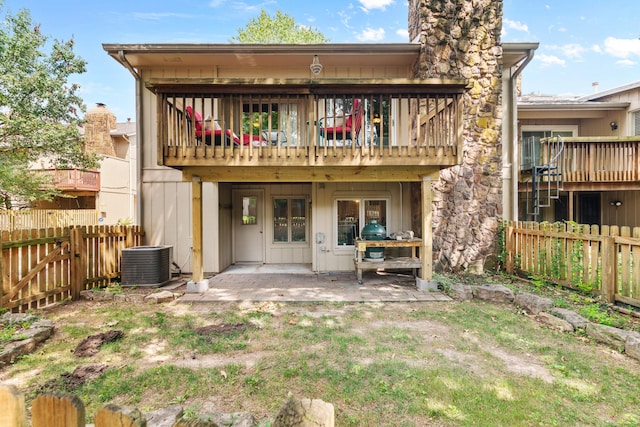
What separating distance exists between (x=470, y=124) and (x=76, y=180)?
18471mm

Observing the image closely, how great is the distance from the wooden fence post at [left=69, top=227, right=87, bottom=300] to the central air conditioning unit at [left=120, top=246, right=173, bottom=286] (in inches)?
26.5

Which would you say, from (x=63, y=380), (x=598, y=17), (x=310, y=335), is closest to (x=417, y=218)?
(x=310, y=335)

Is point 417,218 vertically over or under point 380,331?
over

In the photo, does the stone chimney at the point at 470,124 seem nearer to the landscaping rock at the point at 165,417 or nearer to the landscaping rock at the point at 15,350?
the landscaping rock at the point at 165,417

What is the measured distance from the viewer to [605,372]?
285cm

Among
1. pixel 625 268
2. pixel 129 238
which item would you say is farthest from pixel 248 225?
pixel 625 268

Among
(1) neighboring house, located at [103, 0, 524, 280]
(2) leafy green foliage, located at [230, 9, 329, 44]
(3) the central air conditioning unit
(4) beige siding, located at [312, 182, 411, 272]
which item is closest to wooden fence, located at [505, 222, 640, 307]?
→ (1) neighboring house, located at [103, 0, 524, 280]

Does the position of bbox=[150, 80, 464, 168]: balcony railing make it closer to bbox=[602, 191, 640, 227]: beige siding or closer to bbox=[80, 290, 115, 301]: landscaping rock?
bbox=[80, 290, 115, 301]: landscaping rock

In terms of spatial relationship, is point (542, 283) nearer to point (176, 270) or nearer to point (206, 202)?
point (206, 202)

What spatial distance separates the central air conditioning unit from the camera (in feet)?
19.4

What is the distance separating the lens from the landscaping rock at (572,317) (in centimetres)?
376

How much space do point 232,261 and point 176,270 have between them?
166 centimetres

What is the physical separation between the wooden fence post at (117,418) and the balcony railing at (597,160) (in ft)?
35.6

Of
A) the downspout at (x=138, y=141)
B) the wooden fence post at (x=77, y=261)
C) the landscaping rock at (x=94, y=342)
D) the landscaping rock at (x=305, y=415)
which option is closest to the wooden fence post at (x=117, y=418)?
the landscaping rock at (x=305, y=415)
